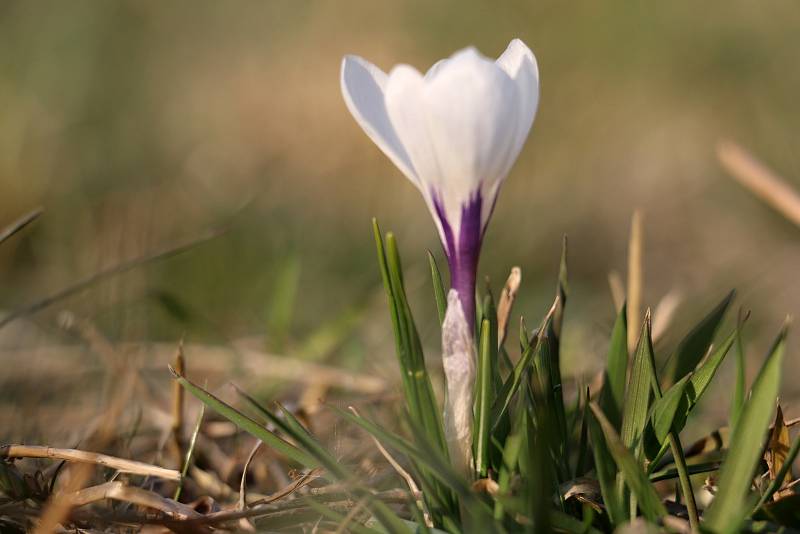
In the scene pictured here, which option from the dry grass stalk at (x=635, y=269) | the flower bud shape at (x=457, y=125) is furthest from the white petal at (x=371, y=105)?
the dry grass stalk at (x=635, y=269)

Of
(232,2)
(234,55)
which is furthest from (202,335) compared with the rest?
(232,2)

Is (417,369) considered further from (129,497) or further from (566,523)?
(129,497)

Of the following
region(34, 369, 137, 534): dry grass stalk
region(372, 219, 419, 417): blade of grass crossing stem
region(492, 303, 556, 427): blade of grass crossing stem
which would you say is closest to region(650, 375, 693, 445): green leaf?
region(492, 303, 556, 427): blade of grass crossing stem

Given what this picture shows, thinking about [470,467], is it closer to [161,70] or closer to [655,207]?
[655,207]

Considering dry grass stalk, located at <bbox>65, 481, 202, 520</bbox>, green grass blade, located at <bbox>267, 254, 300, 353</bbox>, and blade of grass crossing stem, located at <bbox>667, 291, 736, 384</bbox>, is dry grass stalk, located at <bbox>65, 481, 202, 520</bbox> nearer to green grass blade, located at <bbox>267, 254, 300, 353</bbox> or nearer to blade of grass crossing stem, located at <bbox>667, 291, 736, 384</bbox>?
blade of grass crossing stem, located at <bbox>667, 291, 736, 384</bbox>

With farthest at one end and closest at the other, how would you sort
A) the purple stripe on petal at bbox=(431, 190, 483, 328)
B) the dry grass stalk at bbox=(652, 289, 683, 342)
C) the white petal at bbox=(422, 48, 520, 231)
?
the dry grass stalk at bbox=(652, 289, 683, 342) < the purple stripe on petal at bbox=(431, 190, 483, 328) < the white petal at bbox=(422, 48, 520, 231)

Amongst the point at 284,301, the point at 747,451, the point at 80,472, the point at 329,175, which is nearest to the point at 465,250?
the point at 747,451
